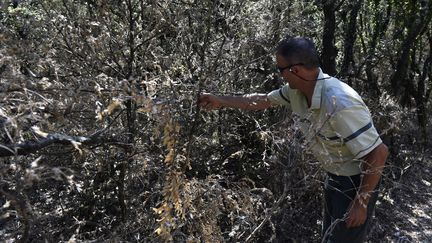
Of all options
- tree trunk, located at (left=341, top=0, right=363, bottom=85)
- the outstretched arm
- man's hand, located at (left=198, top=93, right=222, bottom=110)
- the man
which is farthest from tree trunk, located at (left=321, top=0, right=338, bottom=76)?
man's hand, located at (left=198, top=93, right=222, bottom=110)

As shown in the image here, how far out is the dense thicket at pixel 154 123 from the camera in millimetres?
2688

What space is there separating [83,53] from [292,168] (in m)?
1.51

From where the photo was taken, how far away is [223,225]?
4035 mm

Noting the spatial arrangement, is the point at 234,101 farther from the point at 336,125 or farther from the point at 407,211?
the point at 407,211

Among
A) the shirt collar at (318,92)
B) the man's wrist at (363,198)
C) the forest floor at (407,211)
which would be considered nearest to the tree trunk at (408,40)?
the forest floor at (407,211)

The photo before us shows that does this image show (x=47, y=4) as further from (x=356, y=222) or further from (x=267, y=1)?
(x=356, y=222)

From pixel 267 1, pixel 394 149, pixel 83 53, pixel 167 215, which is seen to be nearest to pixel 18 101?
pixel 167 215

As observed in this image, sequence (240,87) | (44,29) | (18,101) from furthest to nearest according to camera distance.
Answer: (240,87), (44,29), (18,101)

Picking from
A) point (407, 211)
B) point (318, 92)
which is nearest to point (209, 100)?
point (318, 92)

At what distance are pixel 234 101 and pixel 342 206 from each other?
897 millimetres

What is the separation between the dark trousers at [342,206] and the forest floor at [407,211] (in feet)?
4.23

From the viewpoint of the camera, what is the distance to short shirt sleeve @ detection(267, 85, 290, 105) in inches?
136

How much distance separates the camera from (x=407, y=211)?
556 centimetres

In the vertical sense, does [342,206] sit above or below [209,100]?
below
